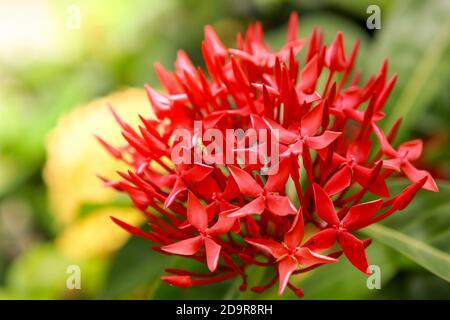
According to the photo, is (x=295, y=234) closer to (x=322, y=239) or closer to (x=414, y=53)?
(x=322, y=239)

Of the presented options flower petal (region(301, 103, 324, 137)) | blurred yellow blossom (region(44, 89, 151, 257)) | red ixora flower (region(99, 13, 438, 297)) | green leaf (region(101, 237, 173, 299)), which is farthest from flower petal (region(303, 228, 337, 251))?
blurred yellow blossom (region(44, 89, 151, 257))

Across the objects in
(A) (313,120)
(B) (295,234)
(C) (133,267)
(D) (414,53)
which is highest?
(D) (414,53)

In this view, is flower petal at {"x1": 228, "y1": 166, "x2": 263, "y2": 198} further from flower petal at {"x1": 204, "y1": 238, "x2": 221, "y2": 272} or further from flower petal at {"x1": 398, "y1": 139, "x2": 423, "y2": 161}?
flower petal at {"x1": 398, "y1": 139, "x2": 423, "y2": 161}

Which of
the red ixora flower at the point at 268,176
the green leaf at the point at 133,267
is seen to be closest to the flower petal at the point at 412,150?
the red ixora flower at the point at 268,176

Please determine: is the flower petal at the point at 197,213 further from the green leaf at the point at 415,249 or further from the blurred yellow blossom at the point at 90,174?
the blurred yellow blossom at the point at 90,174

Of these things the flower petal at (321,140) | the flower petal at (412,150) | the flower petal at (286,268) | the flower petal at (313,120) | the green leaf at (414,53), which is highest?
the green leaf at (414,53)

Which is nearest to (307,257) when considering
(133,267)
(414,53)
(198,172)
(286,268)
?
(286,268)

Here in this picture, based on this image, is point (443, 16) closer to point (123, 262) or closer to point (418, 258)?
point (418, 258)
